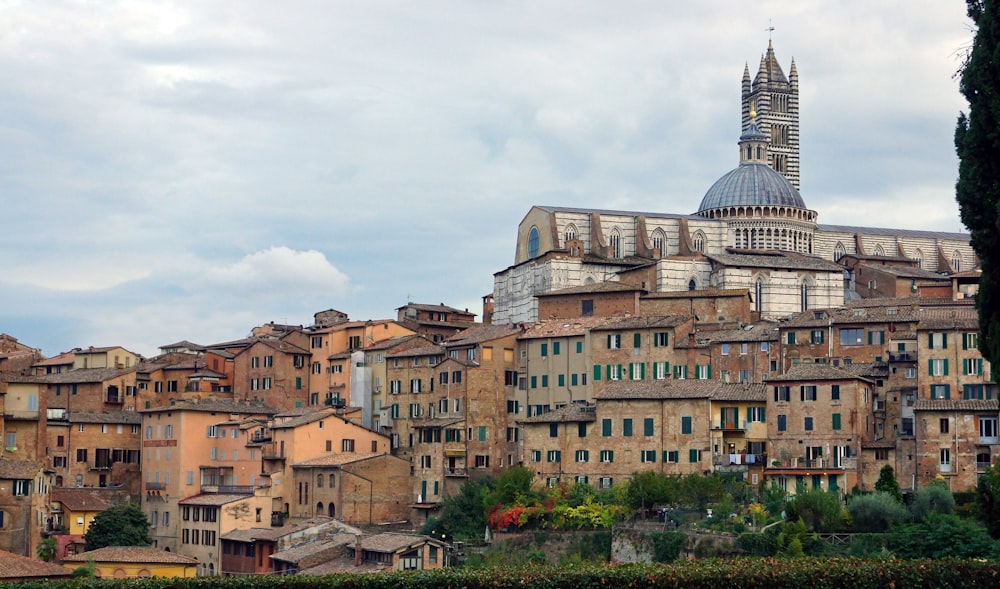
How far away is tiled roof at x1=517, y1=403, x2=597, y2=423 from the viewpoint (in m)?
72.2

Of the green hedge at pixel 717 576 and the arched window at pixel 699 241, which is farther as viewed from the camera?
the arched window at pixel 699 241

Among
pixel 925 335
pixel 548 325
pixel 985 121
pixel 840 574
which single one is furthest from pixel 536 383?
pixel 985 121

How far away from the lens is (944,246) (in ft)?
369

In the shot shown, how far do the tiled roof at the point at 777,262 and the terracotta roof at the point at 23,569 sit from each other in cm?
4499

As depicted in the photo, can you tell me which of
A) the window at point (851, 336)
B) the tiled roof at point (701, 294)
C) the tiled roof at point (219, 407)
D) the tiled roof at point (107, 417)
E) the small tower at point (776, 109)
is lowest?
the tiled roof at point (107, 417)

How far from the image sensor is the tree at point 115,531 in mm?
77312

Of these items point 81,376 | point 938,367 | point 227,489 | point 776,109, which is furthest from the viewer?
point 776,109

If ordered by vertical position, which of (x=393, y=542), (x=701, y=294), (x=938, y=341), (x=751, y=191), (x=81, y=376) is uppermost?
(x=751, y=191)

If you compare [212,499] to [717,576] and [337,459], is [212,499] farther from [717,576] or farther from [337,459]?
[717,576]

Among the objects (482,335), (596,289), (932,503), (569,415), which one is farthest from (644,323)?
(932,503)

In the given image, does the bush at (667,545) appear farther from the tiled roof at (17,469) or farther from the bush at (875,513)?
the tiled roof at (17,469)

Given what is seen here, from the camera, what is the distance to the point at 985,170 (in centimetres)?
3409

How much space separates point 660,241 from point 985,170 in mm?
69285

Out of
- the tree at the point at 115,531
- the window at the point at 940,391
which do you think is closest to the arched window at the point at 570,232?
the tree at the point at 115,531
